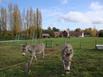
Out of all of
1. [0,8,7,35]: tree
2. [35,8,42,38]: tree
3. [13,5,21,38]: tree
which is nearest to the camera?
[13,5,21,38]: tree

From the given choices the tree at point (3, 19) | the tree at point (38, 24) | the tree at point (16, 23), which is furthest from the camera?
the tree at point (38, 24)

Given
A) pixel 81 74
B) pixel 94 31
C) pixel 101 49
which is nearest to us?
pixel 81 74

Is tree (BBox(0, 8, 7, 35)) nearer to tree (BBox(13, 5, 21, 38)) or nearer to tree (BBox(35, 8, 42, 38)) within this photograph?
tree (BBox(13, 5, 21, 38))

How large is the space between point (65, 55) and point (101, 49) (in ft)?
46.8

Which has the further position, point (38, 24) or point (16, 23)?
point (38, 24)

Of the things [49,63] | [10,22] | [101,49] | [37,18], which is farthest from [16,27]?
[49,63]

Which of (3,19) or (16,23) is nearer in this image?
(16,23)

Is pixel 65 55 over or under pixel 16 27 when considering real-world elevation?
under

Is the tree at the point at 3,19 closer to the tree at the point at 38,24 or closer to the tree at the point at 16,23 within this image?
the tree at the point at 16,23

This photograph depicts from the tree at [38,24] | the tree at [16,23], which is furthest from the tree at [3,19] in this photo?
the tree at [38,24]

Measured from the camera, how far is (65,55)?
16.6 metres

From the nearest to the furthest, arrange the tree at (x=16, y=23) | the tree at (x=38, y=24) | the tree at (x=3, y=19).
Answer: the tree at (x=16, y=23), the tree at (x=3, y=19), the tree at (x=38, y=24)

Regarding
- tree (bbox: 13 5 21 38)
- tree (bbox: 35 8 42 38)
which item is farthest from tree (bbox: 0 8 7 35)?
tree (bbox: 35 8 42 38)

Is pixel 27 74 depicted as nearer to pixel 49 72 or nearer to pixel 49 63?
pixel 49 72
